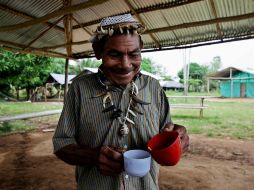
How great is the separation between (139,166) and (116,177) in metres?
0.32

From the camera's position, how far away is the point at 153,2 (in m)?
4.06

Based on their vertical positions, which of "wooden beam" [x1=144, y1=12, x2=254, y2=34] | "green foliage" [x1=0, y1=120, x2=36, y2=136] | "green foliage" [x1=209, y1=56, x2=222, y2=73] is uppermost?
"green foliage" [x1=209, y1=56, x2=222, y2=73]

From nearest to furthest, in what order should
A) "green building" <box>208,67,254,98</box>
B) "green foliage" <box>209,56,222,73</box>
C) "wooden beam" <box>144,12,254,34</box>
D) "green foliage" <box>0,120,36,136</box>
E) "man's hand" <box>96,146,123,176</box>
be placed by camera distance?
"man's hand" <box>96,146,123,176</box>
"wooden beam" <box>144,12,254,34</box>
"green foliage" <box>0,120,36,136</box>
"green building" <box>208,67,254,98</box>
"green foliage" <box>209,56,222,73</box>

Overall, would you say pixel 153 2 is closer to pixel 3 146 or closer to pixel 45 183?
pixel 45 183

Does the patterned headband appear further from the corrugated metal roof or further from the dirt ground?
the dirt ground

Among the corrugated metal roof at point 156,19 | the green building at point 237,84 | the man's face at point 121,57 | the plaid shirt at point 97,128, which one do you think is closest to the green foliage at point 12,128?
the corrugated metal roof at point 156,19

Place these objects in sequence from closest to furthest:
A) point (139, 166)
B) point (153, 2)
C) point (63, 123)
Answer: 1. point (139, 166)
2. point (63, 123)
3. point (153, 2)

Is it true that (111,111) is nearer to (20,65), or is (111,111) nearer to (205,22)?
(205,22)

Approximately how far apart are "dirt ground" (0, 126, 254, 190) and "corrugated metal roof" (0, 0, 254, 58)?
8.17 feet

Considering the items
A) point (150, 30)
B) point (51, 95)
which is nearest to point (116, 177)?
point (150, 30)

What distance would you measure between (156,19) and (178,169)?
292 cm

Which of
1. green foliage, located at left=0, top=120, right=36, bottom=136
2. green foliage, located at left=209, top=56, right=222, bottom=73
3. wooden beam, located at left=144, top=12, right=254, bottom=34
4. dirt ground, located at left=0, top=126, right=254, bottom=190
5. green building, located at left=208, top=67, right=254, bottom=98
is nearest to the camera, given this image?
wooden beam, located at left=144, top=12, right=254, bottom=34

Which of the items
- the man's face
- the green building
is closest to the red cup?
the man's face

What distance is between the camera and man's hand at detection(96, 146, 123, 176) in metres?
1.17
